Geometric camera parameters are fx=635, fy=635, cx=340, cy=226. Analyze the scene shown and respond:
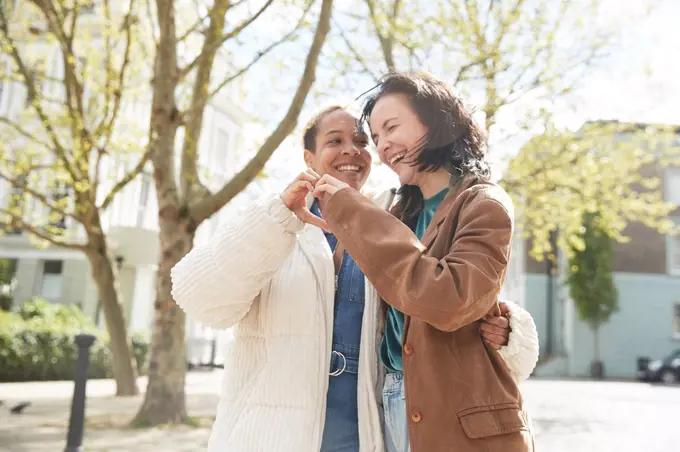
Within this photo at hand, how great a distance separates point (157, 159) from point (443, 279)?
706 centimetres

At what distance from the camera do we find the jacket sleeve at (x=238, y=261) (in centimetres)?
178

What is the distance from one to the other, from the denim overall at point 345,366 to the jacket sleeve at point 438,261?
54 centimetres

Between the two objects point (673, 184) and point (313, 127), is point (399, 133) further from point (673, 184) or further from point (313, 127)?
point (673, 184)

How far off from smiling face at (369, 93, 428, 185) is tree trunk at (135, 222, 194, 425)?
649 centimetres

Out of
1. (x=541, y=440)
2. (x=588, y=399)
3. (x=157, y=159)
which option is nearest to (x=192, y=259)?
(x=157, y=159)

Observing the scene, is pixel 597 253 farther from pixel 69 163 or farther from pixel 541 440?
pixel 69 163

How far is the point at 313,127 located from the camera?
2.39m

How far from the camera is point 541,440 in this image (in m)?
8.29

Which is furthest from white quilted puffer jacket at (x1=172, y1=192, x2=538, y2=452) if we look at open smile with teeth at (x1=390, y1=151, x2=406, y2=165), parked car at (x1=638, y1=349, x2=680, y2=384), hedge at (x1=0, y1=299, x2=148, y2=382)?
parked car at (x1=638, y1=349, x2=680, y2=384)

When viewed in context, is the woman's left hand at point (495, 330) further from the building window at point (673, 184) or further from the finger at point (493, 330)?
the building window at point (673, 184)

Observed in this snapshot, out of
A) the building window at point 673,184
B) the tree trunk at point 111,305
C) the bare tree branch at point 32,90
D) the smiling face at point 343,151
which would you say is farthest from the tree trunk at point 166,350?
the building window at point 673,184

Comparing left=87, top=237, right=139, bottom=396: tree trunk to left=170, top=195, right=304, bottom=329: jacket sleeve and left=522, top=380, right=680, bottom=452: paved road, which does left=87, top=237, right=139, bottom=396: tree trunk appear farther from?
left=170, top=195, right=304, bottom=329: jacket sleeve

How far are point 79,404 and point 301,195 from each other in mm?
5063

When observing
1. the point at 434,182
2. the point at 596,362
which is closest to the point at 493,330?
the point at 434,182
